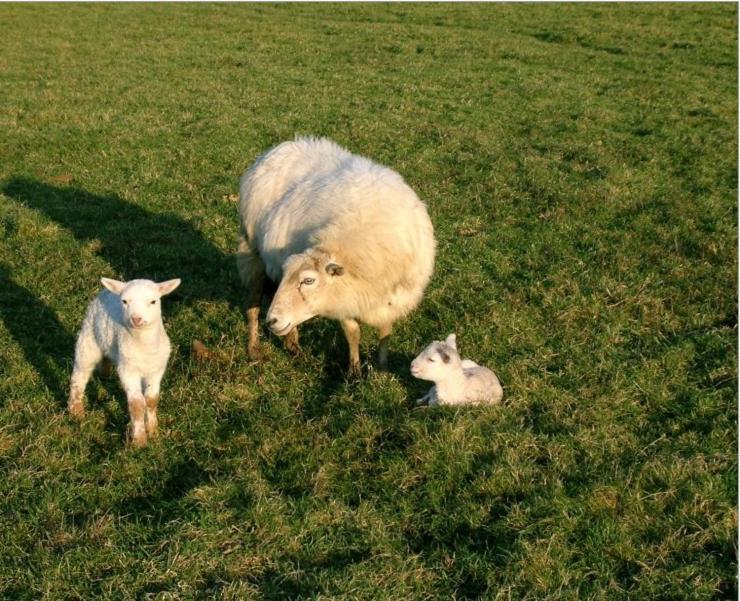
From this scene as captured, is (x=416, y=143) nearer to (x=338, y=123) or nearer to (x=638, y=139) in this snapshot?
(x=338, y=123)

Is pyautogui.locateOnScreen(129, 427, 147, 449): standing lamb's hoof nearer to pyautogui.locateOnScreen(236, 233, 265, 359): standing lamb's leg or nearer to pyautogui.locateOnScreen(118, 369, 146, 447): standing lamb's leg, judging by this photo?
pyautogui.locateOnScreen(118, 369, 146, 447): standing lamb's leg

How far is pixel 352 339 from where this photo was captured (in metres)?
7.47

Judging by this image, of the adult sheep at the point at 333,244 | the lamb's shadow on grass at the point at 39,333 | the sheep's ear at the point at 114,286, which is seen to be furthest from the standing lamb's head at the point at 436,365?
the lamb's shadow on grass at the point at 39,333

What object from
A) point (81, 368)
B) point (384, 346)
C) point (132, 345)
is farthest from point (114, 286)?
point (384, 346)

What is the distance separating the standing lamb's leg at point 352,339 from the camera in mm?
7402

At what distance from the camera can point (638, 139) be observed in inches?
639

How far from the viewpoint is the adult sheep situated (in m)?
6.80

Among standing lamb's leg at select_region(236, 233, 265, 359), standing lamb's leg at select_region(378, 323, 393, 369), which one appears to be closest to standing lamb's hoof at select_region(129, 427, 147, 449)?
standing lamb's leg at select_region(236, 233, 265, 359)

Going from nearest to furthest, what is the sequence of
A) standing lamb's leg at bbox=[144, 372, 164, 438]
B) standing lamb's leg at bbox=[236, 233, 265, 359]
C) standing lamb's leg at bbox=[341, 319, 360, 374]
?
standing lamb's leg at bbox=[144, 372, 164, 438]
standing lamb's leg at bbox=[341, 319, 360, 374]
standing lamb's leg at bbox=[236, 233, 265, 359]

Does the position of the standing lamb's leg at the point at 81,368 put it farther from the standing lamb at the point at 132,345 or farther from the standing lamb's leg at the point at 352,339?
the standing lamb's leg at the point at 352,339

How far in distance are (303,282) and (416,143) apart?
998cm

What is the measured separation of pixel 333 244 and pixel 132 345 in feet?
7.32

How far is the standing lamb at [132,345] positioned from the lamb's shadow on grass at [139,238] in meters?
2.55

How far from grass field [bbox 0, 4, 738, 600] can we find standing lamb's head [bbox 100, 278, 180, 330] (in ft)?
3.82
